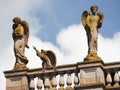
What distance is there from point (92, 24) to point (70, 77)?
236 cm

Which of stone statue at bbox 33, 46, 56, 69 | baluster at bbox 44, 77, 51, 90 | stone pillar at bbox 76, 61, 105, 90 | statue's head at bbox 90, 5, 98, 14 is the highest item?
statue's head at bbox 90, 5, 98, 14

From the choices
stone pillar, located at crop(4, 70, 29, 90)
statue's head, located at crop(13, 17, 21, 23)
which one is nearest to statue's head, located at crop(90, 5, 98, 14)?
statue's head, located at crop(13, 17, 21, 23)

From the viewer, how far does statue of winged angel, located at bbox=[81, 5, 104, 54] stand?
21578 mm

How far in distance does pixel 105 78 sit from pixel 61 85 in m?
1.80

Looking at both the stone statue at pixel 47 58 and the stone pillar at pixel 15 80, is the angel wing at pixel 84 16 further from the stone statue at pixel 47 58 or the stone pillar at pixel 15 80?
the stone pillar at pixel 15 80

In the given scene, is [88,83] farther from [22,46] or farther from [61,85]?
[22,46]

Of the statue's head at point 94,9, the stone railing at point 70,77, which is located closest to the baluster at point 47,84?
the stone railing at point 70,77

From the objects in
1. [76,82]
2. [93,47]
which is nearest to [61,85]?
[76,82]

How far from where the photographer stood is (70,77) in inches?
850

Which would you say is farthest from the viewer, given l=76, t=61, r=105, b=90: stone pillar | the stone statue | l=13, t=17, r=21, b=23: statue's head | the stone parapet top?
l=13, t=17, r=21, b=23: statue's head

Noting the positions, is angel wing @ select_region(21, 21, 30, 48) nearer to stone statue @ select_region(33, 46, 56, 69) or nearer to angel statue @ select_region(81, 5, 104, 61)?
stone statue @ select_region(33, 46, 56, 69)

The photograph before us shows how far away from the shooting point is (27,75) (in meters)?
22.3

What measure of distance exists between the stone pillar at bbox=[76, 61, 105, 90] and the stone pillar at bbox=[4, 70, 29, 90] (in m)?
2.58

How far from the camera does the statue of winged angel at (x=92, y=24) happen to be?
21.6m
